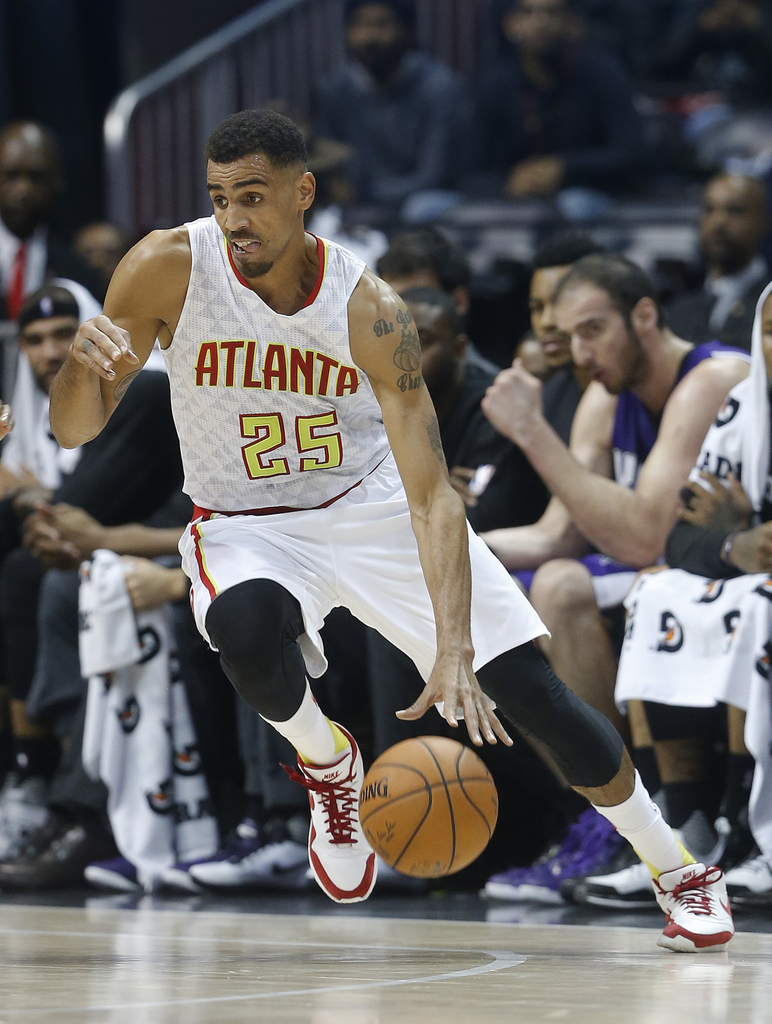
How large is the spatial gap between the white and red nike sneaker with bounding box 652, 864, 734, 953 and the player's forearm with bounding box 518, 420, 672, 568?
4.57 feet

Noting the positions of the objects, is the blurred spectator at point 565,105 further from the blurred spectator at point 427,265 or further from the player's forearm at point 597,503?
the player's forearm at point 597,503

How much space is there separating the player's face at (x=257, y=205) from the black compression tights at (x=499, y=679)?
79 centimetres

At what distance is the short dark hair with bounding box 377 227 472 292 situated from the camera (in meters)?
5.84

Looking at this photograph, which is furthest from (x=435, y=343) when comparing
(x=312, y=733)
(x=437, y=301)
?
(x=312, y=733)

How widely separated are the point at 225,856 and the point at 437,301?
211cm

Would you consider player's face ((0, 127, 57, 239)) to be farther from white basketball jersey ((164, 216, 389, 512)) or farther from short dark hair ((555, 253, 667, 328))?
white basketball jersey ((164, 216, 389, 512))

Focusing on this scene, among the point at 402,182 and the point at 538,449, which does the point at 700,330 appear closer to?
the point at 538,449

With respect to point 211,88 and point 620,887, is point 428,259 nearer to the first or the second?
point 620,887

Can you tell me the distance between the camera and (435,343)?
527 cm

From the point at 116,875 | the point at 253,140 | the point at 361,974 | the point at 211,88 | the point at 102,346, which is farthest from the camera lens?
the point at 211,88

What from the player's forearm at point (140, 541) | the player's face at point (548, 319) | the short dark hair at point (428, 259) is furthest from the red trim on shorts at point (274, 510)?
the short dark hair at point (428, 259)

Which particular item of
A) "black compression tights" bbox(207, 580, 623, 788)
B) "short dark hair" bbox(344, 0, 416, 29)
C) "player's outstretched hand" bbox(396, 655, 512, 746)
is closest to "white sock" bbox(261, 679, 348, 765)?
"black compression tights" bbox(207, 580, 623, 788)

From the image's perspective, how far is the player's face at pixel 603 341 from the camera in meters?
5.08

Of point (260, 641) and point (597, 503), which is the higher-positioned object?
point (597, 503)
